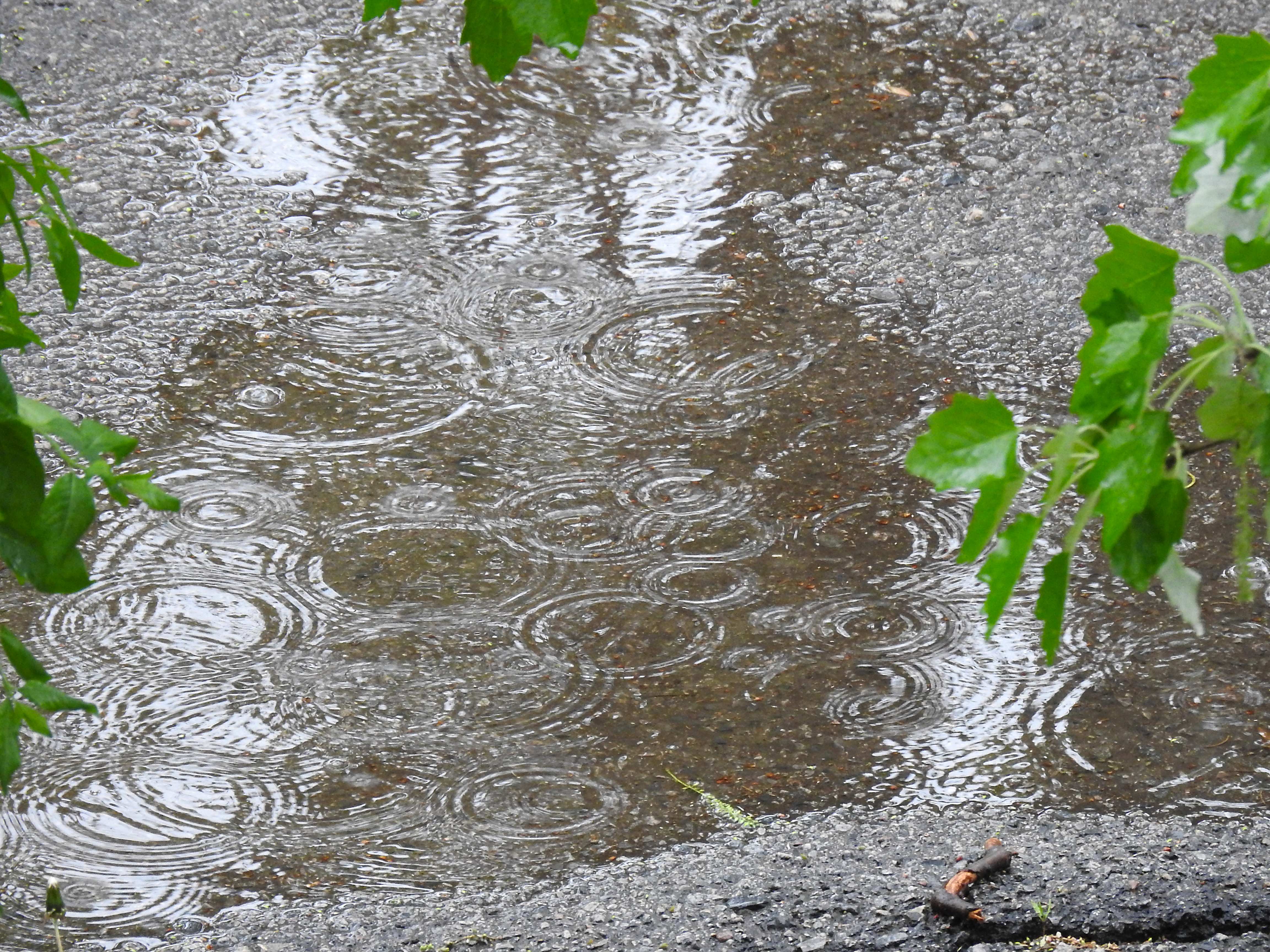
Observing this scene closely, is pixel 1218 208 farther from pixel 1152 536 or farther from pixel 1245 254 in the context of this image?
pixel 1152 536

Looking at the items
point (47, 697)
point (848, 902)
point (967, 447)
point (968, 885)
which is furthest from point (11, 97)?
point (968, 885)

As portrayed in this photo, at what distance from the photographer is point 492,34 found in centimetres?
135

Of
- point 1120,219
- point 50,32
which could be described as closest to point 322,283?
point 50,32

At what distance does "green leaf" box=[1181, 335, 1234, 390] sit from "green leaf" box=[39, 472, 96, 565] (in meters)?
0.92

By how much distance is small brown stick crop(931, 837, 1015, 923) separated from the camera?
216cm

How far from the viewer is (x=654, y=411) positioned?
362cm

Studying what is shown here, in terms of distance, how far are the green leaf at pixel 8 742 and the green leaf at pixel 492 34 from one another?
0.76 m

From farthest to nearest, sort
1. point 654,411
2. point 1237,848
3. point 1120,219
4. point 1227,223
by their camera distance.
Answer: point 1120,219 → point 654,411 → point 1237,848 → point 1227,223

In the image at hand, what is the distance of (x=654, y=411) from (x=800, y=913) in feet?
5.55

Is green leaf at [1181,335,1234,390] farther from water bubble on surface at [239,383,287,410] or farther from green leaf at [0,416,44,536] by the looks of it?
water bubble on surface at [239,383,287,410]

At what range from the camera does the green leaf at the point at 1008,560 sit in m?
0.89

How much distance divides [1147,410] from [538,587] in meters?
2.32

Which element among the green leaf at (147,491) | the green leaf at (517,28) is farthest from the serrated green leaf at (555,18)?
the green leaf at (147,491)

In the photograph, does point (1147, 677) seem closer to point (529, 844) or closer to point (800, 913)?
point (800, 913)
